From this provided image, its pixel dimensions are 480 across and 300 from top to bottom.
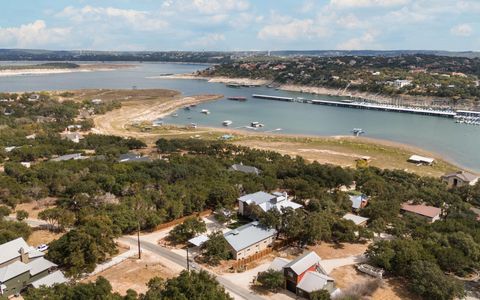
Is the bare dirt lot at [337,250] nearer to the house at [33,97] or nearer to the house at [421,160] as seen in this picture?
the house at [421,160]

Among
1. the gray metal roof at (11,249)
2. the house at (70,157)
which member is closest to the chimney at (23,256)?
the gray metal roof at (11,249)

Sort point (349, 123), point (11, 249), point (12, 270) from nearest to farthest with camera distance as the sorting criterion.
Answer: point (12, 270), point (11, 249), point (349, 123)

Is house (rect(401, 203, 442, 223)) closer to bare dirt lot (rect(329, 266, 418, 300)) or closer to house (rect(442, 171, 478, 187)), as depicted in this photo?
house (rect(442, 171, 478, 187))

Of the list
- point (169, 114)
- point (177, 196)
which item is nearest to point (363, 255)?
point (177, 196)

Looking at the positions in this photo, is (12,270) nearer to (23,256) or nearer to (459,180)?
(23,256)

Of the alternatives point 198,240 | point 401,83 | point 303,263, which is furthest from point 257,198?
point 401,83

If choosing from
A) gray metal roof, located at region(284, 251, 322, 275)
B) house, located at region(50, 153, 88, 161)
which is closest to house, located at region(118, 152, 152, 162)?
house, located at region(50, 153, 88, 161)

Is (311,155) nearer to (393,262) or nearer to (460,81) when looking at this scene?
(393,262)

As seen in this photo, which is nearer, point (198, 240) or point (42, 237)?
point (198, 240)
